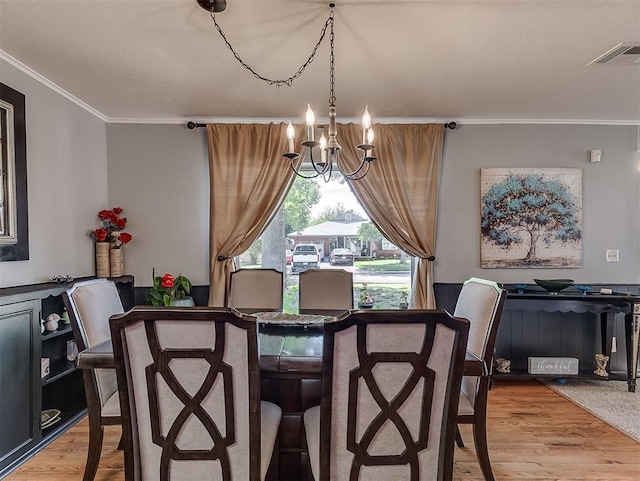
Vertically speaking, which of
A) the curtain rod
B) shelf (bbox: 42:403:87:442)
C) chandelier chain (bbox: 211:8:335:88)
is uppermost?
chandelier chain (bbox: 211:8:335:88)

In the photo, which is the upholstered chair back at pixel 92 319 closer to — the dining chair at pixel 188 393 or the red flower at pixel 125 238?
the dining chair at pixel 188 393

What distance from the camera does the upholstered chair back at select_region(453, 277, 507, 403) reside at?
182 centimetres

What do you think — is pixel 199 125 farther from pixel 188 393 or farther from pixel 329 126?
pixel 188 393

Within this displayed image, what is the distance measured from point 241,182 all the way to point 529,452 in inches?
119

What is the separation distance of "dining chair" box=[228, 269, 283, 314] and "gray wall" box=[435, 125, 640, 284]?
5.42 ft

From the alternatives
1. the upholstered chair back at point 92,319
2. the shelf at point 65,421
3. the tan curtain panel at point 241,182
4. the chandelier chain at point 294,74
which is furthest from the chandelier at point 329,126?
the shelf at point 65,421

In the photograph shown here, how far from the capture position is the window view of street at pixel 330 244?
145 inches

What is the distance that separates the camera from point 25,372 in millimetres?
2143

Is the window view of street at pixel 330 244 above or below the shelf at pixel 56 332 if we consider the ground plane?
above

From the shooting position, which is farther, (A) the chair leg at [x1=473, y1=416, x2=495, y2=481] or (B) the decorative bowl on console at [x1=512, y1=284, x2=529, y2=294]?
(B) the decorative bowl on console at [x1=512, y1=284, x2=529, y2=294]

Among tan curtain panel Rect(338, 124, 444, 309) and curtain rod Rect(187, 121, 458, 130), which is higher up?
curtain rod Rect(187, 121, 458, 130)

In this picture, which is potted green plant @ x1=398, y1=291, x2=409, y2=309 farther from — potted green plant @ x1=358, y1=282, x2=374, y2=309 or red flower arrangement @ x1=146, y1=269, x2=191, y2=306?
red flower arrangement @ x1=146, y1=269, x2=191, y2=306

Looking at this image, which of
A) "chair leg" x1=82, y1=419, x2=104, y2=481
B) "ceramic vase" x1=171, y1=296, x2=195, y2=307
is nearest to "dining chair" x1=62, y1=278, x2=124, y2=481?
"chair leg" x1=82, y1=419, x2=104, y2=481

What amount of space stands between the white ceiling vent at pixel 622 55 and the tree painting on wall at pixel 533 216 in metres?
1.23
